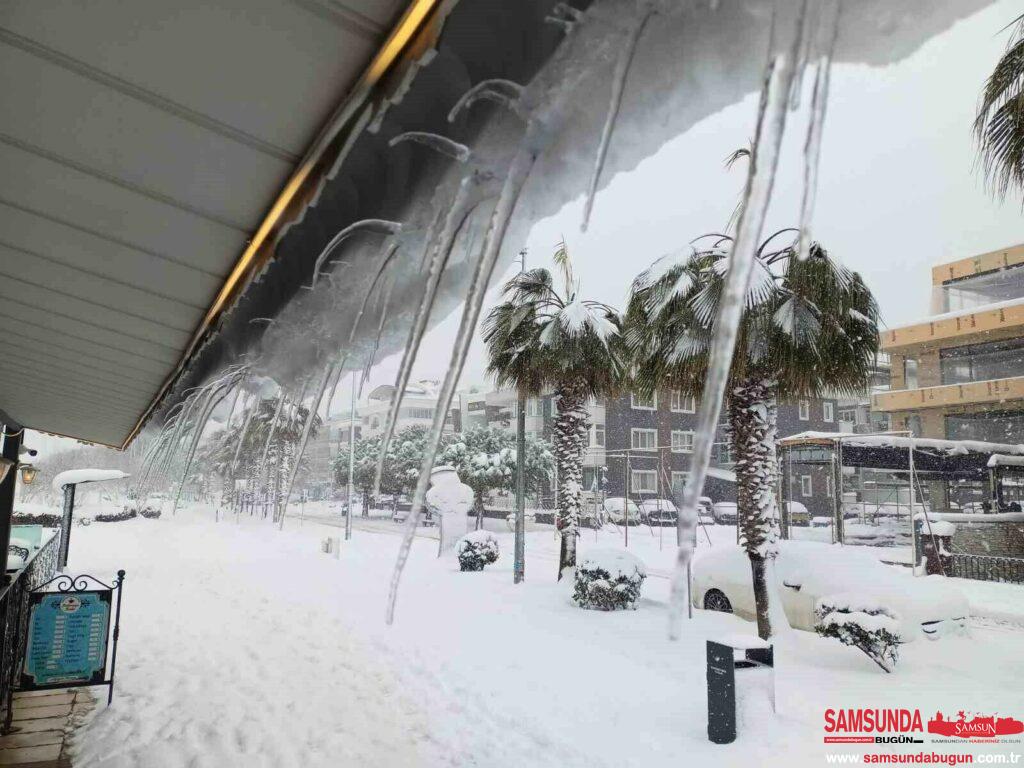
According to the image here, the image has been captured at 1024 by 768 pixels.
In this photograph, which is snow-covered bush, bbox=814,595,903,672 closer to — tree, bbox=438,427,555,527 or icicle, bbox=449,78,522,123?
icicle, bbox=449,78,522,123

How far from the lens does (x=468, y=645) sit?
31.1 feet

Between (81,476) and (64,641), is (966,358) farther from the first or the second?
(64,641)

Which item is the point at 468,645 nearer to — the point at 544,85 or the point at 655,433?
the point at 544,85

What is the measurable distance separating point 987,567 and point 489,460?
24.7m

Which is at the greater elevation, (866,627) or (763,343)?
(763,343)

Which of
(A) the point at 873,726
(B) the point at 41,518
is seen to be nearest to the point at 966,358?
(A) the point at 873,726

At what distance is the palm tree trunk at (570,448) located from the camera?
52.9ft

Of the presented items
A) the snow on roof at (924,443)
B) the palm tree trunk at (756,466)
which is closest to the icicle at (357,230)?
the palm tree trunk at (756,466)

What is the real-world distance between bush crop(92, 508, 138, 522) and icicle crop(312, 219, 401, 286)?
→ 41.3 metres

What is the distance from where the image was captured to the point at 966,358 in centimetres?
3005

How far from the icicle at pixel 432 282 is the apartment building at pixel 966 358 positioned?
107ft

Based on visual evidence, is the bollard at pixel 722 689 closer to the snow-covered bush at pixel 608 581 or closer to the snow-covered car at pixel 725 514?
the snow-covered bush at pixel 608 581

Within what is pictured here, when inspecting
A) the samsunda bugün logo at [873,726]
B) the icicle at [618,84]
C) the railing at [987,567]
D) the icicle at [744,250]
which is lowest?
the samsunda bugün logo at [873,726]

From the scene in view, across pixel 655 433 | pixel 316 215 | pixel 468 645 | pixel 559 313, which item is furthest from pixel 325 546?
pixel 655 433
